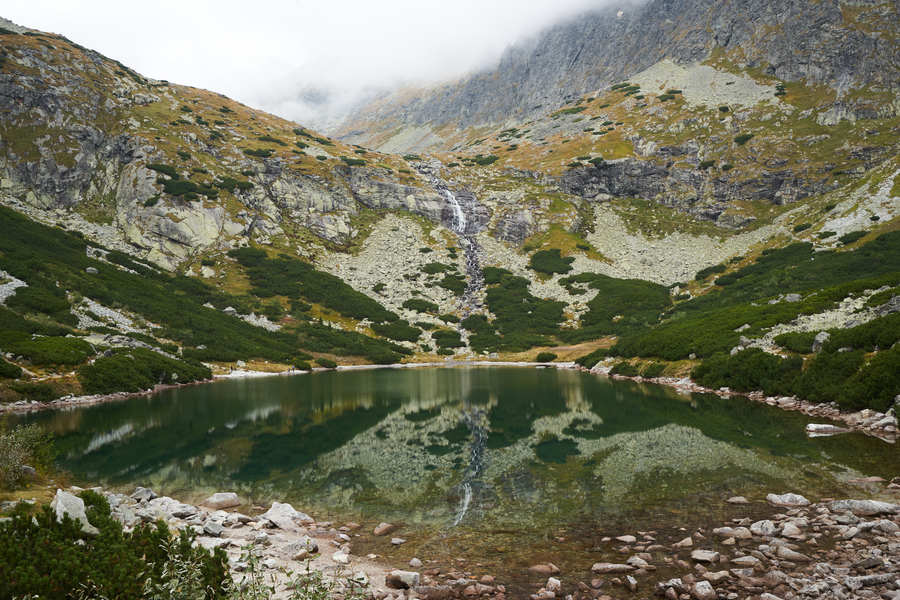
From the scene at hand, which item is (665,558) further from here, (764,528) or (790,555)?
(764,528)

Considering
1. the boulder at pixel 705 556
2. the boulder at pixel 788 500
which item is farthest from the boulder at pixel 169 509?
the boulder at pixel 788 500

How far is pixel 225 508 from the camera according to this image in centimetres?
1308

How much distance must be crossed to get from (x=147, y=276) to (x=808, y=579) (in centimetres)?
7862

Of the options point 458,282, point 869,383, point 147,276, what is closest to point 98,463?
point 869,383

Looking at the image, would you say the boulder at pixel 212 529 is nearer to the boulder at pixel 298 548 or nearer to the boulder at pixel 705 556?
the boulder at pixel 298 548

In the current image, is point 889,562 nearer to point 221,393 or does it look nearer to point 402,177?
point 221,393

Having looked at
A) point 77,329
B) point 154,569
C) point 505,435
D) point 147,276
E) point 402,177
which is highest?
point 402,177

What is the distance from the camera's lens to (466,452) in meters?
18.8

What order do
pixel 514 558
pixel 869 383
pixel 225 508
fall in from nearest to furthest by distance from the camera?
1. pixel 514 558
2. pixel 225 508
3. pixel 869 383

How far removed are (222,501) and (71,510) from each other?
6.86 m

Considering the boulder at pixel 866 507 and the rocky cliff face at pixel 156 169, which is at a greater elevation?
the rocky cliff face at pixel 156 169

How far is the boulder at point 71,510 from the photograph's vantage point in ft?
21.8

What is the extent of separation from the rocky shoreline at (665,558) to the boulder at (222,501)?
1.76 metres

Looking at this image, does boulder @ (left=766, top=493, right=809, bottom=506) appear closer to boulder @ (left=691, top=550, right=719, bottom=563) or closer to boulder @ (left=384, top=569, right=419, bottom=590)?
boulder @ (left=691, top=550, right=719, bottom=563)
